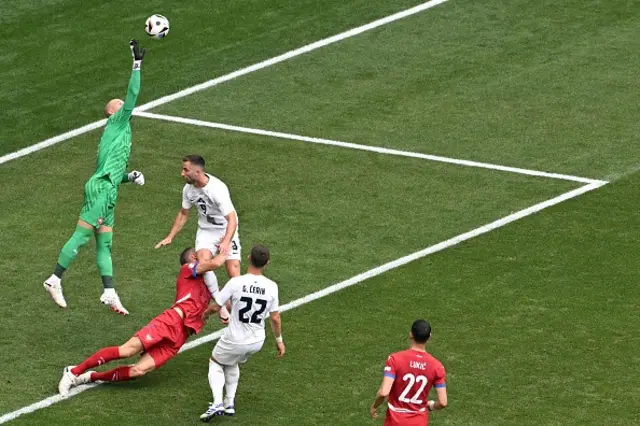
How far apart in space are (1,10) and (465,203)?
11.9 meters

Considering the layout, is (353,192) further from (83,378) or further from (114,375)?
(83,378)

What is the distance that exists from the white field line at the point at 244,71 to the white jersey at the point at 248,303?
30.7ft

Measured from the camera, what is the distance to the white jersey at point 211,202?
1811 cm

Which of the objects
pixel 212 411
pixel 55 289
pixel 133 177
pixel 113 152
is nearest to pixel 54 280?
pixel 55 289

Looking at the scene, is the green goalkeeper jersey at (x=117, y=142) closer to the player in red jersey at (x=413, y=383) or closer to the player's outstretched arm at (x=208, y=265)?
the player's outstretched arm at (x=208, y=265)

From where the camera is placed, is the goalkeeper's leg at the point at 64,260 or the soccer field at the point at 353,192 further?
the goalkeeper's leg at the point at 64,260

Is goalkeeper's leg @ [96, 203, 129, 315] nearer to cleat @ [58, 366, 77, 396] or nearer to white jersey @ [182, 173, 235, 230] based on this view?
white jersey @ [182, 173, 235, 230]

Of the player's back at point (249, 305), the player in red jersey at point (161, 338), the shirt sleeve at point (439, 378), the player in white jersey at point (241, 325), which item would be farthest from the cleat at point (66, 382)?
the shirt sleeve at point (439, 378)

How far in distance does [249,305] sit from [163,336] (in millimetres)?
1469

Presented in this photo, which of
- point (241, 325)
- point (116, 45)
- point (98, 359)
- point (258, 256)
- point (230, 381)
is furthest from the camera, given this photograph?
point (116, 45)

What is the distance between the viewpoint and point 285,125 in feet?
84.3

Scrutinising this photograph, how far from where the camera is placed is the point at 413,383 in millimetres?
14539

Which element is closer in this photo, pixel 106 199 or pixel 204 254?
pixel 204 254

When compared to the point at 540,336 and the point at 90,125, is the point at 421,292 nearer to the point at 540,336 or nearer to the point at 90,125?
the point at 540,336
